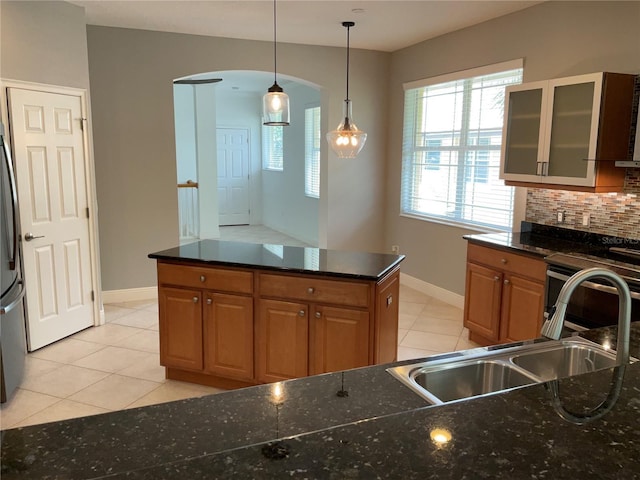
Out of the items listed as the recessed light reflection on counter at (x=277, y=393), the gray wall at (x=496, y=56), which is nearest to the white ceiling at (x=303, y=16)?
the gray wall at (x=496, y=56)

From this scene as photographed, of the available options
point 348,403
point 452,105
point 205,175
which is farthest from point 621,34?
point 205,175

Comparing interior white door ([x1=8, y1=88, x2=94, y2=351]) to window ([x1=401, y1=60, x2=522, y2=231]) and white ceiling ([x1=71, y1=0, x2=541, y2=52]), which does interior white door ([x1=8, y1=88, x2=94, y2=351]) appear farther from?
window ([x1=401, y1=60, x2=522, y2=231])

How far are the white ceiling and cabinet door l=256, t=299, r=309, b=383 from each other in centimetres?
264

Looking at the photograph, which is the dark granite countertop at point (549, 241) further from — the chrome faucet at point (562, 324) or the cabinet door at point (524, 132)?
the chrome faucet at point (562, 324)

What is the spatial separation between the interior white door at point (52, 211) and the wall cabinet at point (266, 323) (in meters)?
1.38

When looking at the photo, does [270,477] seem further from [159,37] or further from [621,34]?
[159,37]

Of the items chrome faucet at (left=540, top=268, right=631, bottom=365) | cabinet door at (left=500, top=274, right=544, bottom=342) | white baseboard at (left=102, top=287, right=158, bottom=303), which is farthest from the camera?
white baseboard at (left=102, top=287, right=158, bottom=303)

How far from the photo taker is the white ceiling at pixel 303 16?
4191mm

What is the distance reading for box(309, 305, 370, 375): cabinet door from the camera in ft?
9.50

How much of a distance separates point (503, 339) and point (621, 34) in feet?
7.86

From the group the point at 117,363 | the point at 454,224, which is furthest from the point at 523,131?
the point at 117,363

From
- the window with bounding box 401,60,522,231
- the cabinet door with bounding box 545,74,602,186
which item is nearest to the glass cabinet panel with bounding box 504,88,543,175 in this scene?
the cabinet door with bounding box 545,74,602,186

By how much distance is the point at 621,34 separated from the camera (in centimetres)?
353

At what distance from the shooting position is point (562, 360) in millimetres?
1657
